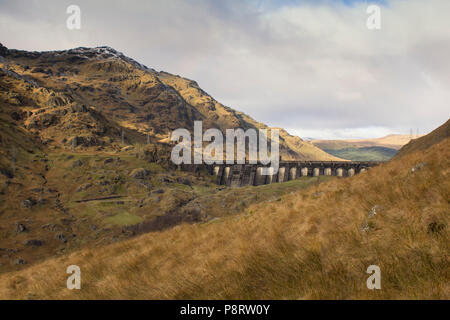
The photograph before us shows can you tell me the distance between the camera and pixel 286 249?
6.13 meters

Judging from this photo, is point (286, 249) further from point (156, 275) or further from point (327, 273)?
point (156, 275)

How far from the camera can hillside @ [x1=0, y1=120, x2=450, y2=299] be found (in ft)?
14.1

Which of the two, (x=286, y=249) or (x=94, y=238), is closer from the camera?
(x=286, y=249)

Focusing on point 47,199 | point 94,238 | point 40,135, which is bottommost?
point 94,238

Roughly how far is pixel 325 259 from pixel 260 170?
129 meters

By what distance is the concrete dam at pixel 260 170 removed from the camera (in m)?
129

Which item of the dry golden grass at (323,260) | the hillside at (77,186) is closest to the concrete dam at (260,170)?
the hillside at (77,186)

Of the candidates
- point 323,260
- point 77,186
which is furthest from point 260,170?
point 323,260

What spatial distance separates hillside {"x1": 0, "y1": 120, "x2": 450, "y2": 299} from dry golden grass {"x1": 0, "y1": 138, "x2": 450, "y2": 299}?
0.02 metres

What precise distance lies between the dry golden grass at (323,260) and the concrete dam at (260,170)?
395 feet

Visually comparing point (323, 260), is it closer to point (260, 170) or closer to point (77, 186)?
point (77, 186)

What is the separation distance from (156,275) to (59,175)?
108m
